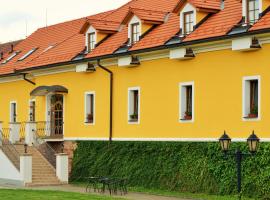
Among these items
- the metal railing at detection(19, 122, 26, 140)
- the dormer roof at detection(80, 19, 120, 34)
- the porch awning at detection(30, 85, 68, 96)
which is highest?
the dormer roof at detection(80, 19, 120, 34)

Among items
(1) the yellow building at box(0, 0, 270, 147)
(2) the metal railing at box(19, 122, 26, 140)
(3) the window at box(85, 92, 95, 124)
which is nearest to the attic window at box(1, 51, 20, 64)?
(1) the yellow building at box(0, 0, 270, 147)

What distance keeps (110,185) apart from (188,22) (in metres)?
7.41

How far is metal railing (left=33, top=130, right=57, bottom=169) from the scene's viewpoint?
36438mm

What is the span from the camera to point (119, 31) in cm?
3547

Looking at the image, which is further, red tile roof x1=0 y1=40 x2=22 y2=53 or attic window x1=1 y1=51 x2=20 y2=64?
red tile roof x1=0 y1=40 x2=22 y2=53

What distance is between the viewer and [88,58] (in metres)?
34.4

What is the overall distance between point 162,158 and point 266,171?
5801 millimetres

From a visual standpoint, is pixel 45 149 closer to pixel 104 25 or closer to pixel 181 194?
pixel 104 25

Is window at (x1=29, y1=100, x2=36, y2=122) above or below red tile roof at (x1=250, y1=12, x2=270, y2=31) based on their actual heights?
below

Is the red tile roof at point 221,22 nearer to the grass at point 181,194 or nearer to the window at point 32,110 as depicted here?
the grass at point 181,194

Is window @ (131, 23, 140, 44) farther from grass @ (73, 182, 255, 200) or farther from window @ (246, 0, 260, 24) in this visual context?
window @ (246, 0, 260, 24)

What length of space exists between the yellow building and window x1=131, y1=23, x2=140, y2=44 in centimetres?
4

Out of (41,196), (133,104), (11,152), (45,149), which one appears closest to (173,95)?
(133,104)

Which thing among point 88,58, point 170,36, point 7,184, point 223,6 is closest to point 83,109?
point 88,58
